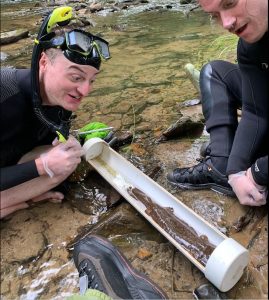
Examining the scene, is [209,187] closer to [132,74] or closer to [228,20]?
[228,20]

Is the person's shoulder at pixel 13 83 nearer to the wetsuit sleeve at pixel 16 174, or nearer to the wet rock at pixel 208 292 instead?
the wetsuit sleeve at pixel 16 174

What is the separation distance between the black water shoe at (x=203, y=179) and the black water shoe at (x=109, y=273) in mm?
847

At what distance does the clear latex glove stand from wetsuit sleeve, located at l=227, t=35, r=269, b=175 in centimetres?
5

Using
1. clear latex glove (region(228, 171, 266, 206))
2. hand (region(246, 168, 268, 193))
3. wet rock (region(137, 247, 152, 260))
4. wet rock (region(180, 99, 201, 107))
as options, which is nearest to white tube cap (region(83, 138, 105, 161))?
wet rock (region(137, 247, 152, 260))

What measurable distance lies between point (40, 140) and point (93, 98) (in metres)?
1.85

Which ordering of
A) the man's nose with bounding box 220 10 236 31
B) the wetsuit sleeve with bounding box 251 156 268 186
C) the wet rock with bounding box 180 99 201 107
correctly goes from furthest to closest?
the wet rock with bounding box 180 99 201 107 → the wetsuit sleeve with bounding box 251 156 268 186 → the man's nose with bounding box 220 10 236 31

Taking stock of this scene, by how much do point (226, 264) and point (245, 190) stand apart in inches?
25.2

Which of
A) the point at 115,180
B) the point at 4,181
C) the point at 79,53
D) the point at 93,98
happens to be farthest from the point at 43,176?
the point at 93,98

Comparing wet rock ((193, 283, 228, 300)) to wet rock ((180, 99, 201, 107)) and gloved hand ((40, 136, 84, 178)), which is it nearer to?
gloved hand ((40, 136, 84, 178))

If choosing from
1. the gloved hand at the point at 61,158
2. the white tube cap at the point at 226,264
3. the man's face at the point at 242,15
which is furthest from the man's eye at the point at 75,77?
the white tube cap at the point at 226,264

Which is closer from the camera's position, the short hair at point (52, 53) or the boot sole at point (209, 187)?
the short hair at point (52, 53)

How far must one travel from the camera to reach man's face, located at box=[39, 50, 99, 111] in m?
2.31

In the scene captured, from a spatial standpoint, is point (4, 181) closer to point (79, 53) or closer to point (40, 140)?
point (40, 140)

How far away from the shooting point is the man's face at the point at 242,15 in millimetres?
1853
